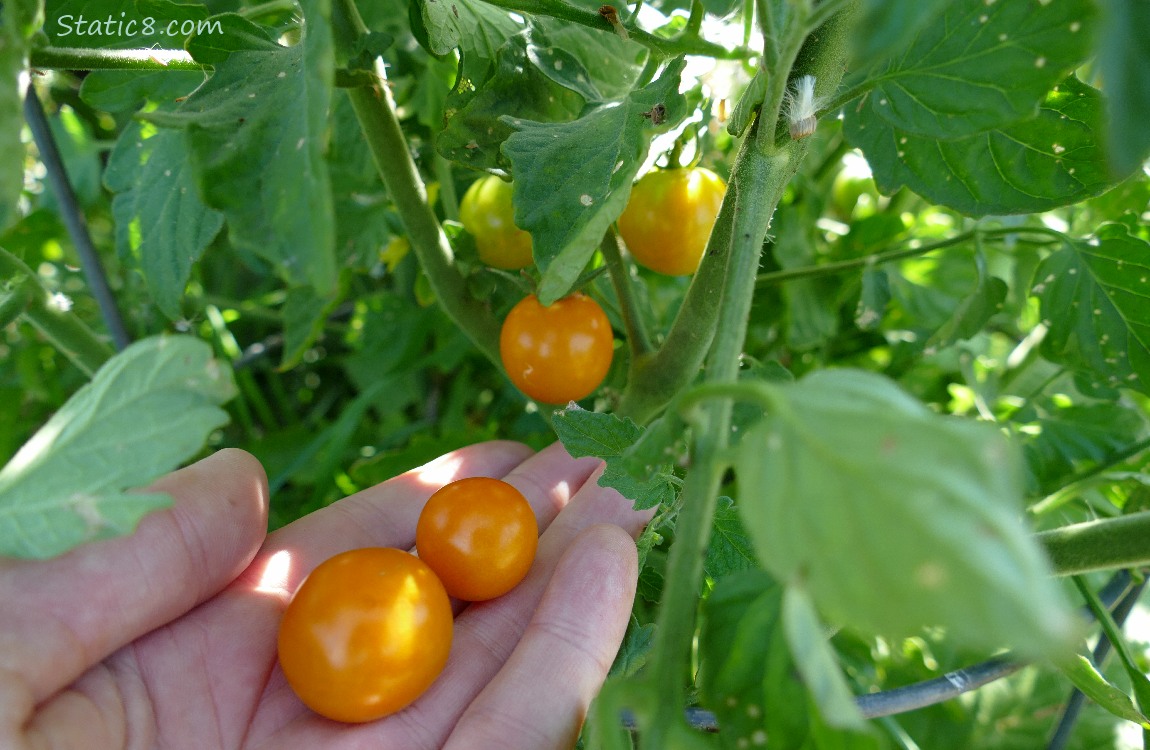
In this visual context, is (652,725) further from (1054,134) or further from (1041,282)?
(1041,282)

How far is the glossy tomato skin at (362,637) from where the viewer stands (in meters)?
0.77

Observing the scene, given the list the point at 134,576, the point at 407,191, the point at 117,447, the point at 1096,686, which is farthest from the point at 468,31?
the point at 1096,686

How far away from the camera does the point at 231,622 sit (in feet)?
2.99

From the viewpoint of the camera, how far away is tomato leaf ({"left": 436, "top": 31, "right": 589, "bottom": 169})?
84 centimetres

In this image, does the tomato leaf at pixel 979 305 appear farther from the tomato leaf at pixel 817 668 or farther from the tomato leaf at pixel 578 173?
the tomato leaf at pixel 817 668

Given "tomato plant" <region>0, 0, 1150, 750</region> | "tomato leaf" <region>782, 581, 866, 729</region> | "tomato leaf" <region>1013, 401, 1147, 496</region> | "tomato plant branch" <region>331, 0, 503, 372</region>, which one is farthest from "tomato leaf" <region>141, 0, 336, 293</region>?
"tomato leaf" <region>1013, 401, 1147, 496</region>

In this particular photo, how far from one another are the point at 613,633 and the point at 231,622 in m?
0.45

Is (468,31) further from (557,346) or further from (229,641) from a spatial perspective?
(229,641)

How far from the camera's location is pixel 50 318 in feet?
3.09

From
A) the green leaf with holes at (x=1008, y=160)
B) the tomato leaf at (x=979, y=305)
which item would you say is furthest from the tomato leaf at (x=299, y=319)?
the tomato leaf at (x=979, y=305)

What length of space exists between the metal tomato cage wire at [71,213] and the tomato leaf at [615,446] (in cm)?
81

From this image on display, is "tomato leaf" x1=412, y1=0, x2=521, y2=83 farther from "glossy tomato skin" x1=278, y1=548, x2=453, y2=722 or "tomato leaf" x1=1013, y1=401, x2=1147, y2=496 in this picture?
"tomato leaf" x1=1013, y1=401, x2=1147, y2=496

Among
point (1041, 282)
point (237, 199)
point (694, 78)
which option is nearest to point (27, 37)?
point (237, 199)

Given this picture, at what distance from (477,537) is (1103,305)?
0.80 metres
